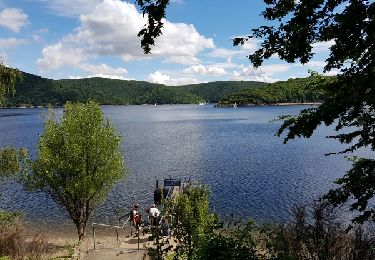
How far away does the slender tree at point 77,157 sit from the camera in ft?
88.2

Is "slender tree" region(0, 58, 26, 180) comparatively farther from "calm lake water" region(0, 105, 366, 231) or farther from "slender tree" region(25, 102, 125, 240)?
"calm lake water" region(0, 105, 366, 231)

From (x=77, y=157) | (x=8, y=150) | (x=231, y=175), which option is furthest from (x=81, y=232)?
(x=231, y=175)

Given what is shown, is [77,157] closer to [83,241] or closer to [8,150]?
[8,150]

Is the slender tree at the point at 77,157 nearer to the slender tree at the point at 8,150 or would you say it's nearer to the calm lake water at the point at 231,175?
the slender tree at the point at 8,150

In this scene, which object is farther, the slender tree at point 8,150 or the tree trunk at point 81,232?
the tree trunk at point 81,232

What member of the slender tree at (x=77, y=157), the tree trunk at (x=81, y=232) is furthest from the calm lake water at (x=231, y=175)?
the slender tree at (x=77, y=157)

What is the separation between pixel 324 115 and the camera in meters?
10.4

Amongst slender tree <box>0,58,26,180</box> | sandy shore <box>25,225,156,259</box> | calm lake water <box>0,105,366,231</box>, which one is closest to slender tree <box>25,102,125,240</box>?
slender tree <box>0,58,26,180</box>

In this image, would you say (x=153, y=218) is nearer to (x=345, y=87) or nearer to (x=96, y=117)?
(x=96, y=117)

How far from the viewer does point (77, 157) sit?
26.9 metres

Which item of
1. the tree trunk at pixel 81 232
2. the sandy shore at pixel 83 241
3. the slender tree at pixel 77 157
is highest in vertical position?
the slender tree at pixel 77 157

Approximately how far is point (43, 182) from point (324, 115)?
890 inches

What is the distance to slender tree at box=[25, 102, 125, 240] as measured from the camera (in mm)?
26891

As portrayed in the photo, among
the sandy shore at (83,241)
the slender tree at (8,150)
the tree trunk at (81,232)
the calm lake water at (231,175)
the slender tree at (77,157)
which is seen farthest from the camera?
the calm lake water at (231,175)
